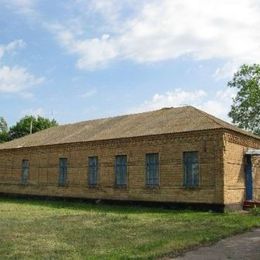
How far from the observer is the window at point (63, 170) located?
2897cm

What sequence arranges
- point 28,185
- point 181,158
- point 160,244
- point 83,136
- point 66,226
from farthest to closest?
point 28,185 < point 83,136 < point 181,158 < point 66,226 < point 160,244

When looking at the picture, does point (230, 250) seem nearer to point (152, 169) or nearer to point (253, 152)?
point (152, 169)

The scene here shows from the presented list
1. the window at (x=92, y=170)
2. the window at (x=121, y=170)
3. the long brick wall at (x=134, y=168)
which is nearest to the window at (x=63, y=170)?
the long brick wall at (x=134, y=168)

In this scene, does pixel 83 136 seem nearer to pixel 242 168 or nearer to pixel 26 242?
pixel 242 168

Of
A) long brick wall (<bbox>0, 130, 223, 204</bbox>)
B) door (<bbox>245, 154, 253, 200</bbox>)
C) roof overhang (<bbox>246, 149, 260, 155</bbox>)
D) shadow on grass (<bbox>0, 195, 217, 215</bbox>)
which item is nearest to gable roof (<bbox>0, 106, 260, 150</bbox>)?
long brick wall (<bbox>0, 130, 223, 204</bbox>)

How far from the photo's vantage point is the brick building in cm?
2183

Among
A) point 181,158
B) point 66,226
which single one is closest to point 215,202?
point 181,158

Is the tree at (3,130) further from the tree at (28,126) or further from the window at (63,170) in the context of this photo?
the window at (63,170)

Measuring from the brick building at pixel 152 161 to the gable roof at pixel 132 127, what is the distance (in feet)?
0.24

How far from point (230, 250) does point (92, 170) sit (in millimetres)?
16743

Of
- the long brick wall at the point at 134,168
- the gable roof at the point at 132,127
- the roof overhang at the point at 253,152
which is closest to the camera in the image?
the long brick wall at the point at 134,168

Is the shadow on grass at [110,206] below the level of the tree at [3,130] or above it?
below

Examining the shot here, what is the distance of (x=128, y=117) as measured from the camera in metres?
30.6

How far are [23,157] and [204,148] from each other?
50.1ft
